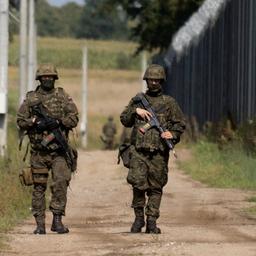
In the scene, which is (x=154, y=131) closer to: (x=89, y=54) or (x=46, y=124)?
(x=46, y=124)

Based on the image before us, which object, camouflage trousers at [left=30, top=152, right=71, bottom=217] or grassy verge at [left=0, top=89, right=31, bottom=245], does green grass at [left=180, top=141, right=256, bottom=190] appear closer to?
grassy verge at [left=0, top=89, right=31, bottom=245]

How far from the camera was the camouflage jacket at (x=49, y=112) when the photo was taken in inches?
504

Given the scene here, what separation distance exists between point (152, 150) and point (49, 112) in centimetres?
123

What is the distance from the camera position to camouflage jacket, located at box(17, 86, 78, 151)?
42.0 feet

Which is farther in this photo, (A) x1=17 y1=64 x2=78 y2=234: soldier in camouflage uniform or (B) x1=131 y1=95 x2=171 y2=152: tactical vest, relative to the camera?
(A) x1=17 y1=64 x2=78 y2=234: soldier in camouflage uniform

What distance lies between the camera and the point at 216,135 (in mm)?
29078

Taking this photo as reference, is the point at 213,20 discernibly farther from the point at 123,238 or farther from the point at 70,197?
the point at 123,238

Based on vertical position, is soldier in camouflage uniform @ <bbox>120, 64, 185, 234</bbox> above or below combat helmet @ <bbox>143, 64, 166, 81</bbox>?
below

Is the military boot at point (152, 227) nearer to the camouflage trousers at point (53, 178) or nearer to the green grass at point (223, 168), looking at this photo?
the camouflage trousers at point (53, 178)

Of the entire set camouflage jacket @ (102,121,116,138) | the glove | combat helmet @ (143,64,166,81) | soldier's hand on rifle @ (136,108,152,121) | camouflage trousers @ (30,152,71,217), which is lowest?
camouflage jacket @ (102,121,116,138)

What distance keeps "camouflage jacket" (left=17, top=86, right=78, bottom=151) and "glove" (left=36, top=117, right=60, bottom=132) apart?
5 cm

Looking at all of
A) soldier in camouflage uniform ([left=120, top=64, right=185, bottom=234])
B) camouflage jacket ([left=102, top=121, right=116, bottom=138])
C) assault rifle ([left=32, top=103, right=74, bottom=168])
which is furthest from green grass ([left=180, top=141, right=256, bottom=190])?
camouflage jacket ([left=102, top=121, right=116, bottom=138])

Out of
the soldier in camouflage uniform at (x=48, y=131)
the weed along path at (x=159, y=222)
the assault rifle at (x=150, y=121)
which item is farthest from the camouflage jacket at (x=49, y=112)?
the weed along path at (x=159, y=222)

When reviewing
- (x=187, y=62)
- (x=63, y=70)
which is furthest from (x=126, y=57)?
(x=187, y=62)
